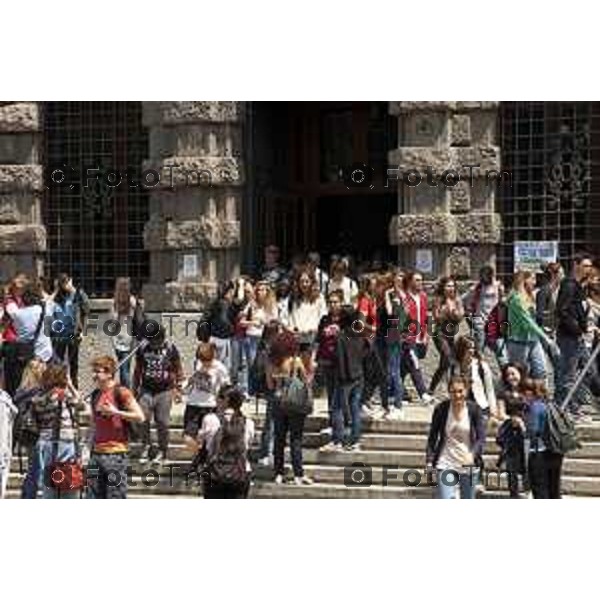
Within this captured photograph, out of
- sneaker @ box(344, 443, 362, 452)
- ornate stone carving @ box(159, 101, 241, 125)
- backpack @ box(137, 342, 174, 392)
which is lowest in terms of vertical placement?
sneaker @ box(344, 443, 362, 452)

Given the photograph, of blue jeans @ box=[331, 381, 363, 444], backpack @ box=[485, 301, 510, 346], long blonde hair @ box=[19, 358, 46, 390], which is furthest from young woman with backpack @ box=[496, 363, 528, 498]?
long blonde hair @ box=[19, 358, 46, 390]

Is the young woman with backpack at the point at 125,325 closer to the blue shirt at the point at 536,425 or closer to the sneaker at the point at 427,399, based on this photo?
the sneaker at the point at 427,399

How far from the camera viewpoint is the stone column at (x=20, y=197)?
878 inches

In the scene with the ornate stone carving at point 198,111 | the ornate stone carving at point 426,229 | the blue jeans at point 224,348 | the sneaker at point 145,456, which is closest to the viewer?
the sneaker at point 145,456

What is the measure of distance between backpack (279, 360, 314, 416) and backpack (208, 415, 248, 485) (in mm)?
1420

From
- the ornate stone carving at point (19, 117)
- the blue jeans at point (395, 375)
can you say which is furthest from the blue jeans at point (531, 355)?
the ornate stone carving at point (19, 117)

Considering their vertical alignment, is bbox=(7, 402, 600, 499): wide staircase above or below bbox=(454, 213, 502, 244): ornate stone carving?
below

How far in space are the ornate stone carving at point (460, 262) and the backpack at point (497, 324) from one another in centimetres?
253

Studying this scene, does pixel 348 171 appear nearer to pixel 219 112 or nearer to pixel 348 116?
pixel 348 116

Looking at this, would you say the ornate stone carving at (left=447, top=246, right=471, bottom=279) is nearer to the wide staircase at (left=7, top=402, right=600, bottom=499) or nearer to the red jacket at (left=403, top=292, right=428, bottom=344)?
the red jacket at (left=403, top=292, right=428, bottom=344)

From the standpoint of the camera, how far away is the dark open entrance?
22281mm

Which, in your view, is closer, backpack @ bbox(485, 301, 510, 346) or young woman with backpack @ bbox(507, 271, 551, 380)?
young woman with backpack @ bbox(507, 271, 551, 380)

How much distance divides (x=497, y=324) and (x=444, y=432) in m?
3.77

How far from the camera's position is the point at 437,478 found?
14258 millimetres
